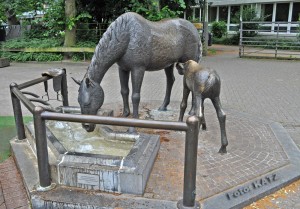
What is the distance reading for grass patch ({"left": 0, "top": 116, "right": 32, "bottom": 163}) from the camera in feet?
14.7

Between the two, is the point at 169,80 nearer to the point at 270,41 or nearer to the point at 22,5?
the point at 22,5

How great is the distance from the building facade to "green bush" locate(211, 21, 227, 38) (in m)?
1.00

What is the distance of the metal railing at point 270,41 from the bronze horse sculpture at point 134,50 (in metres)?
10.8

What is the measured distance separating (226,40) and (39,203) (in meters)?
23.5

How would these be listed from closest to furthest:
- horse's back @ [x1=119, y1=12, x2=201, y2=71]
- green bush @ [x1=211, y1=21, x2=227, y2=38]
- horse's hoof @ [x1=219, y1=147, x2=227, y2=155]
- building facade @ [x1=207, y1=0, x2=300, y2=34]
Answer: horse's hoof @ [x1=219, y1=147, x2=227, y2=155]
horse's back @ [x1=119, y1=12, x2=201, y2=71]
building facade @ [x1=207, y1=0, x2=300, y2=34]
green bush @ [x1=211, y1=21, x2=227, y2=38]

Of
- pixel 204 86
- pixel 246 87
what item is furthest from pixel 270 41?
pixel 204 86

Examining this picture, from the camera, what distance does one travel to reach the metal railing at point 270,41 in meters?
16.0

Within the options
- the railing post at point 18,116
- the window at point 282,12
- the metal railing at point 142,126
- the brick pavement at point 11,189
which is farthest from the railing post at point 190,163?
the window at point 282,12

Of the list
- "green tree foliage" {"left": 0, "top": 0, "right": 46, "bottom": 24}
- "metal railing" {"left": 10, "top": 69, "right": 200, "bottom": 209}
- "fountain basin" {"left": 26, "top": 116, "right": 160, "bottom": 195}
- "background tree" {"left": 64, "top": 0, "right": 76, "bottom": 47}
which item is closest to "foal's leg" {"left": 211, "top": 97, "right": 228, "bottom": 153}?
"fountain basin" {"left": 26, "top": 116, "right": 160, "bottom": 195}

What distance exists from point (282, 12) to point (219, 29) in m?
4.80

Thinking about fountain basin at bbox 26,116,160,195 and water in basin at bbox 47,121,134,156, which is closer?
fountain basin at bbox 26,116,160,195

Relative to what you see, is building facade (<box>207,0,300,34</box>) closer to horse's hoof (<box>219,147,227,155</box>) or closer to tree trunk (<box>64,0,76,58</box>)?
tree trunk (<box>64,0,76,58</box>)

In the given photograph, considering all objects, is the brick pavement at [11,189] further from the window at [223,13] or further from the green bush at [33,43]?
the window at [223,13]

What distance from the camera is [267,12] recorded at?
2434cm
